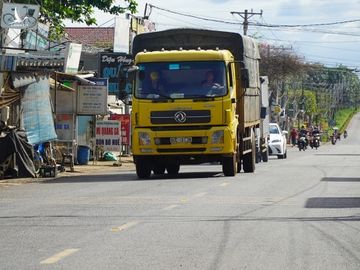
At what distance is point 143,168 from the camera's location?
77.8 ft

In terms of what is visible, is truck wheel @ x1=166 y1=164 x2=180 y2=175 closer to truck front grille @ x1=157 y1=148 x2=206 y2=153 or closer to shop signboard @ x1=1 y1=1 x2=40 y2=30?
truck front grille @ x1=157 y1=148 x2=206 y2=153

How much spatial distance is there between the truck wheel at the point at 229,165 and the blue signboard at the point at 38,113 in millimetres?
6129

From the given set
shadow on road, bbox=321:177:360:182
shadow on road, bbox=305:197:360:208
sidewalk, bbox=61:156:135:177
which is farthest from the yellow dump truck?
sidewalk, bbox=61:156:135:177

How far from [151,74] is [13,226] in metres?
10.2

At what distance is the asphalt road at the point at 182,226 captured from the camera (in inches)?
380

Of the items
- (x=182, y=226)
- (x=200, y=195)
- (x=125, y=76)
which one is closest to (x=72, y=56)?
(x=125, y=76)

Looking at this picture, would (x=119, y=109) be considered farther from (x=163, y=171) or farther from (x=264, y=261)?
(x=264, y=261)

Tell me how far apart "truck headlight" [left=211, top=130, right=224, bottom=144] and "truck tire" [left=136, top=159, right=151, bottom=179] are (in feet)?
7.13

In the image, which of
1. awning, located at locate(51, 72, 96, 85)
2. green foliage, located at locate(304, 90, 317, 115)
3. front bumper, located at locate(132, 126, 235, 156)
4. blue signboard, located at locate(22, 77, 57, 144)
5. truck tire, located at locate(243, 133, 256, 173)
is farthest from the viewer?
green foliage, located at locate(304, 90, 317, 115)

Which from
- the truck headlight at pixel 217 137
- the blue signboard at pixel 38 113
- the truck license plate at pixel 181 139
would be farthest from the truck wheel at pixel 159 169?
the truck headlight at pixel 217 137

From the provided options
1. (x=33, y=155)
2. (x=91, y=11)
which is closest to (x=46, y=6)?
(x=91, y=11)

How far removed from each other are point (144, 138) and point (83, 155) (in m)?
11.3

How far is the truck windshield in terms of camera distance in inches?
875

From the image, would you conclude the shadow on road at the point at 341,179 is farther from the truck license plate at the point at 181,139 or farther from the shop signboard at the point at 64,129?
the shop signboard at the point at 64,129
